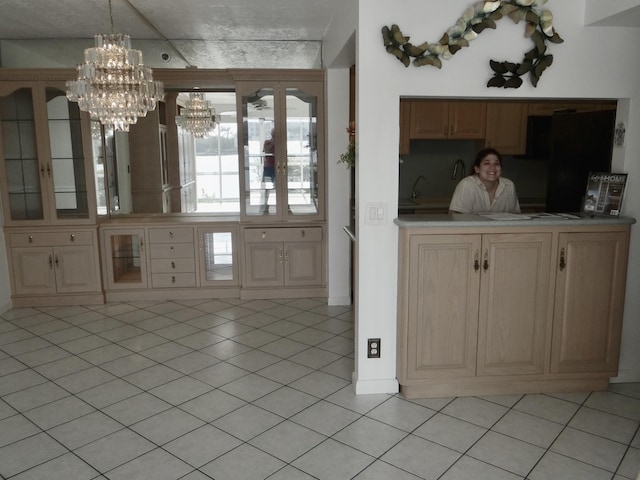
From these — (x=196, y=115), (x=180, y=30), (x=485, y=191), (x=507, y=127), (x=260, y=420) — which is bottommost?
(x=260, y=420)

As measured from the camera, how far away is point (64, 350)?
398 centimetres

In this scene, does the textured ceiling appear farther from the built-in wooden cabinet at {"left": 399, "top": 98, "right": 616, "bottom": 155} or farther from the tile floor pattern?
the tile floor pattern

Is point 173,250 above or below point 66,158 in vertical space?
below

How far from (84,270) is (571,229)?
4303mm

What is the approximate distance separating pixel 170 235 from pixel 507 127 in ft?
12.0

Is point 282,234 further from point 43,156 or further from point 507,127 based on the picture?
point 507,127

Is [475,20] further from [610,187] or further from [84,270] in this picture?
[84,270]

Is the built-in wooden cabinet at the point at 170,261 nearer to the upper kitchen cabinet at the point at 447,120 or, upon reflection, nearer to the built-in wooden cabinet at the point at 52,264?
the built-in wooden cabinet at the point at 52,264

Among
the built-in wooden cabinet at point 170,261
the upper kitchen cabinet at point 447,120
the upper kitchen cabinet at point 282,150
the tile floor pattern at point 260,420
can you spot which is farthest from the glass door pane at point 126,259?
the upper kitchen cabinet at point 447,120

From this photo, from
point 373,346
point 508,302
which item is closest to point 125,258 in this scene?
point 373,346

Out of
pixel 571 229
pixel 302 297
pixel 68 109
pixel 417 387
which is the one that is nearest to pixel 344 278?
pixel 302 297

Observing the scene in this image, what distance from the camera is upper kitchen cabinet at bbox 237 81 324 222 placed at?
16.3 feet

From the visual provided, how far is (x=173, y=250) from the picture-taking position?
17.0 ft

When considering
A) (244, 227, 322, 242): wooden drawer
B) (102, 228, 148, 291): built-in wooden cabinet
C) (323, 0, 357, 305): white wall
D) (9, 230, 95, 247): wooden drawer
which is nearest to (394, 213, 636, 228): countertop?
(323, 0, 357, 305): white wall
